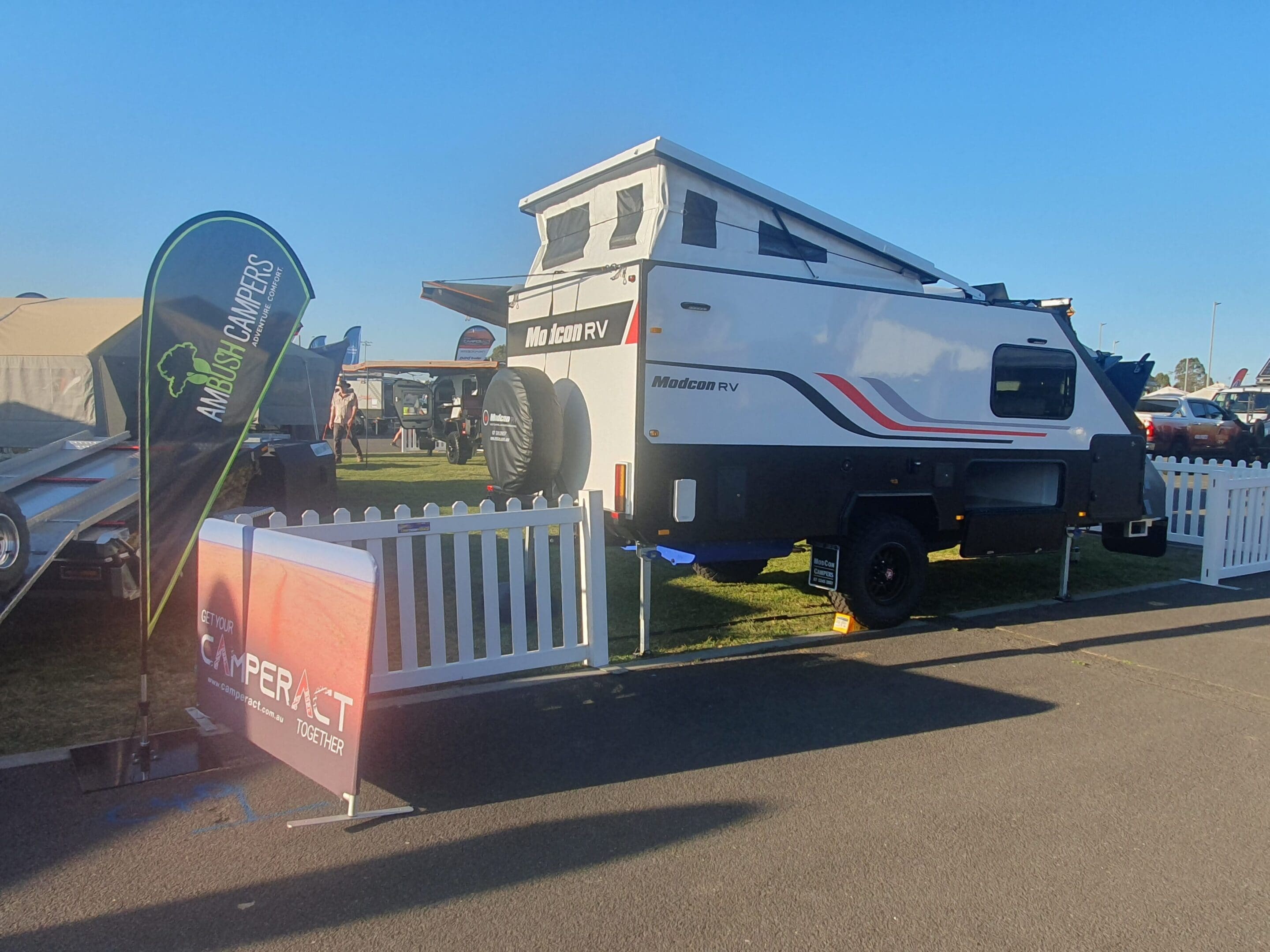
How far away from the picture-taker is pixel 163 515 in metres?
4.54

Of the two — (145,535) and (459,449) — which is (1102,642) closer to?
(145,535)

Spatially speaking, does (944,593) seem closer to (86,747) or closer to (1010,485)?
(1010,485)

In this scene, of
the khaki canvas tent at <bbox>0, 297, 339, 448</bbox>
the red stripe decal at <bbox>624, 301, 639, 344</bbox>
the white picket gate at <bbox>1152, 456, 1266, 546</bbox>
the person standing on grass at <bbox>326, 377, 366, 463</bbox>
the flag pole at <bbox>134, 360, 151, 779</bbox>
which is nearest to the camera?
the flag pole at <bbox>134, 360, 151, 779</bbox>

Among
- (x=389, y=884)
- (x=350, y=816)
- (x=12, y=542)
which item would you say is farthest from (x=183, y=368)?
(x=389, y=884)

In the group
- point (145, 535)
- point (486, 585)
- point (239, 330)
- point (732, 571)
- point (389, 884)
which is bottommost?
point (389, 884)

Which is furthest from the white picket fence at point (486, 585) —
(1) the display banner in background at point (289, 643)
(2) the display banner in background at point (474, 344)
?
(2) the display banner in background at point (474, 344)

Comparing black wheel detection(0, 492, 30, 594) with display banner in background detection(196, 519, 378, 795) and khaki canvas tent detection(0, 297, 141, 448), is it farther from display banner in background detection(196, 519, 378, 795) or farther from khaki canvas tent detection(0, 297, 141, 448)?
khaki canvas tent detection(0, 297, 141, 448)

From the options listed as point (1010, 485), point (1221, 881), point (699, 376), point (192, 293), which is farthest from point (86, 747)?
point (1010, 485)

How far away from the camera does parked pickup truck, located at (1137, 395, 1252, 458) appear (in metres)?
22.7

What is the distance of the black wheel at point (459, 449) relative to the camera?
2066cm

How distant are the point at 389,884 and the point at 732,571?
5.40 meters

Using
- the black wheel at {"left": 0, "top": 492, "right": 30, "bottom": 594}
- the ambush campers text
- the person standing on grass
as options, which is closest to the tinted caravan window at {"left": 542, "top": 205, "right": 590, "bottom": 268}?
the ambush campers text

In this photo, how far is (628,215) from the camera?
7.16 metres

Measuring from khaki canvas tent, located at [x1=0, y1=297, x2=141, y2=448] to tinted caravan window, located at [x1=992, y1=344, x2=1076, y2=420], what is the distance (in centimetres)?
1081
